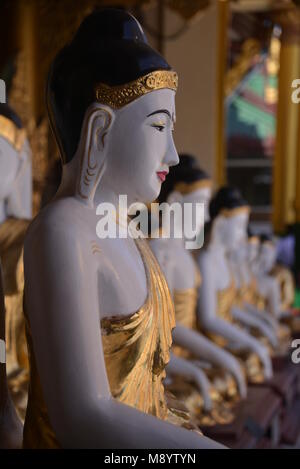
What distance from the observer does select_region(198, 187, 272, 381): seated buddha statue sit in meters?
→ 2.45

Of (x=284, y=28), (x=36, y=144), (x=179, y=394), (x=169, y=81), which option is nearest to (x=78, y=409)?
(x=169, y=81)

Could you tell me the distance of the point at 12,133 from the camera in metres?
1.74

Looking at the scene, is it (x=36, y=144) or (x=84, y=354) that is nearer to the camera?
(x=84, y=354)

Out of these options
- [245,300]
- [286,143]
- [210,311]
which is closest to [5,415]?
[210,311]

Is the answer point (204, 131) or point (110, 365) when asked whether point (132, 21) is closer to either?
point (110, 365)

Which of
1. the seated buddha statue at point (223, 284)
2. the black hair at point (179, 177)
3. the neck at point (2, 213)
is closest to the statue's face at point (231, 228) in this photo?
the seated buddha statue at point (223, 284)

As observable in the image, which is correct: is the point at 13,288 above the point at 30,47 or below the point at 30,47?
below

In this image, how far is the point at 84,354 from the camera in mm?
875

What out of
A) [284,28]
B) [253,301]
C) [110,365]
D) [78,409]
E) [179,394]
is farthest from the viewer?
[284,28]

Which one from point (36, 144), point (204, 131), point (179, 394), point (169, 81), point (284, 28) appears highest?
point (284, 28)

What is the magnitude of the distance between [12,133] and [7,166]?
8 cm

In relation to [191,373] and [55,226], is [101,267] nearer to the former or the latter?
[55,226]

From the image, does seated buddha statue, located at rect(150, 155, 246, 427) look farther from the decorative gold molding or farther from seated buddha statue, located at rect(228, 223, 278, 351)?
the decorative gold molding

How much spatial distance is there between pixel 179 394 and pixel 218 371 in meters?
0.27
